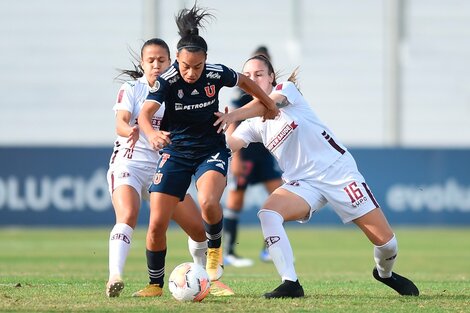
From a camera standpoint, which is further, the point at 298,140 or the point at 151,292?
the point at 298,140

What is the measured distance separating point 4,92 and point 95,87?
2.24 metres

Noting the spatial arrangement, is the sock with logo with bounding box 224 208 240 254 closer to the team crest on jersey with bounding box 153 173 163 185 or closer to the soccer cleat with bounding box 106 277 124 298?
the team crest on jersey with bounding box 153 173 163 185

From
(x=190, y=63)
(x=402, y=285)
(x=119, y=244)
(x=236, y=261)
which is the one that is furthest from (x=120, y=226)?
(x=236, y=261)

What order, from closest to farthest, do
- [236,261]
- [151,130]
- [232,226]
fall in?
1. [151,130]
2. [236,261]
3. [232,226]

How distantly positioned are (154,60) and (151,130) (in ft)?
4.24

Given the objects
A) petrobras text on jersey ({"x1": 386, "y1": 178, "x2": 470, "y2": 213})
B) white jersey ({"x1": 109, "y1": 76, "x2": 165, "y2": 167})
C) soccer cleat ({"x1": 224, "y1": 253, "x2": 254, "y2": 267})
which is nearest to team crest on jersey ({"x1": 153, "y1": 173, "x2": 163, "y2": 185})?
white jersey ({"x1": 109, "y1": 76, "x2": 165, "y2": 167})

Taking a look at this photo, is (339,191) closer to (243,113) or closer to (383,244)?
(383,244)

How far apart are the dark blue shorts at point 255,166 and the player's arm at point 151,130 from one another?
6784 mm

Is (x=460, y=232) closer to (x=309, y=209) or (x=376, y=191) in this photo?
(x=376, y=191)

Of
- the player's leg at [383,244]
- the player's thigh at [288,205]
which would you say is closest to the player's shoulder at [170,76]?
the player's thigh at [288,205]

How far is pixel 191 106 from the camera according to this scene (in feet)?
28.7

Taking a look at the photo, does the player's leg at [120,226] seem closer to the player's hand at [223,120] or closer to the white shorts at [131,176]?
the white shorts at [131,176]

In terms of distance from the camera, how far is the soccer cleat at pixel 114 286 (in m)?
8.63

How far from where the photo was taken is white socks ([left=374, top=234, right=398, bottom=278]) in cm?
909
